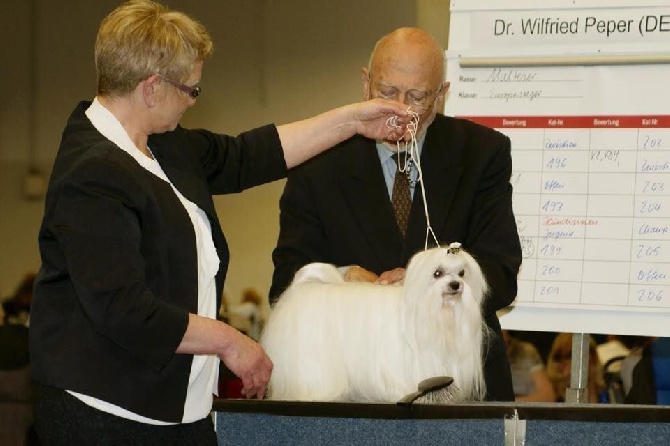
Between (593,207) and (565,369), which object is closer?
(593,207)

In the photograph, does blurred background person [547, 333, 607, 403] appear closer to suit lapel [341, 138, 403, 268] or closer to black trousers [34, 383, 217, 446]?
suit lapel [341, 138, 403, 268]

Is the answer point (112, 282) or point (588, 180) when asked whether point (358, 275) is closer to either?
point (112, 282)

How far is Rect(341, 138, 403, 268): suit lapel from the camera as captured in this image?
2949mm

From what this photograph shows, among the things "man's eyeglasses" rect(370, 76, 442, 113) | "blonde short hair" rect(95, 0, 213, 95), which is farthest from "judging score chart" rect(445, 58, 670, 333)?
"blonde short hair" rect(95, 0, 213, 95)

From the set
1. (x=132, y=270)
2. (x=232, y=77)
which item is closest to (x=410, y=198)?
(x=132, y=270)

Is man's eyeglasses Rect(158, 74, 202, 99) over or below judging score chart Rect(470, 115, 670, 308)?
over

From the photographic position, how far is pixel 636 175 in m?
3.55

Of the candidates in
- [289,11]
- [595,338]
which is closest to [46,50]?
[289,11]

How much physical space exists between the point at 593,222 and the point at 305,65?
9.37 feet

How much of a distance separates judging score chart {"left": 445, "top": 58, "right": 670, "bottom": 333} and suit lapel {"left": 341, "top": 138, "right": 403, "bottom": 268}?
794 mm

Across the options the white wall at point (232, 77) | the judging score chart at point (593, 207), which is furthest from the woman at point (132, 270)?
the white wall at point (232, 77)

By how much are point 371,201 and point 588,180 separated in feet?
3.12

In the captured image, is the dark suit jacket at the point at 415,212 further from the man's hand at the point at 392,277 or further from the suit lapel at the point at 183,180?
the suit lapel at the point at 183,180

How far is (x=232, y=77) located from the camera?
628 cm
